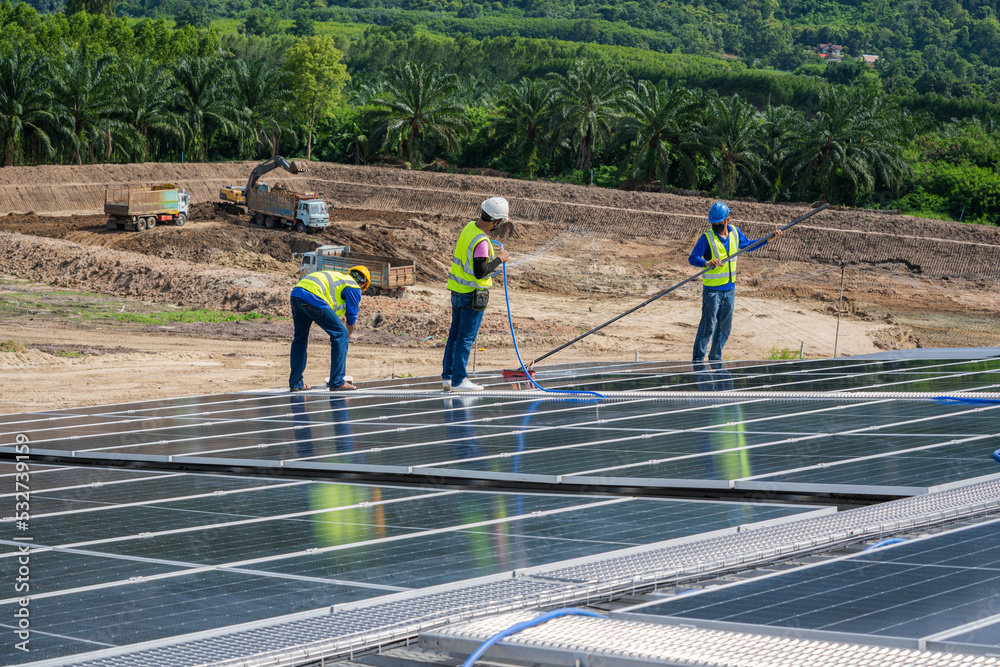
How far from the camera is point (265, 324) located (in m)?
32.4

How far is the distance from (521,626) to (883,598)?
1.29m

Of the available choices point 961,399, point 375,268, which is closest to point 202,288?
point 375,268

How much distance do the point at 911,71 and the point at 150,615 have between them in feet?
426

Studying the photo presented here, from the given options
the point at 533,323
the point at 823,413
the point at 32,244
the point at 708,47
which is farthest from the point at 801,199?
the point at 708,47

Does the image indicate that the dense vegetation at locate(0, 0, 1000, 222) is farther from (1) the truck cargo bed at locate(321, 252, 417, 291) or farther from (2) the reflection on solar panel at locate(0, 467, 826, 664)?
(2) the reflection on solar panel at locate(0, 467, 826, 664)

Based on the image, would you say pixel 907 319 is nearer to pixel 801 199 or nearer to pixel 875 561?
pixel 801 199

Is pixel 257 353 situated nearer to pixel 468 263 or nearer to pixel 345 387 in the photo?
pixel 345 387

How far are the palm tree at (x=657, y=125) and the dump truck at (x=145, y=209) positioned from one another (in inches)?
996

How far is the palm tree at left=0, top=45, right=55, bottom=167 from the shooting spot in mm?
55406

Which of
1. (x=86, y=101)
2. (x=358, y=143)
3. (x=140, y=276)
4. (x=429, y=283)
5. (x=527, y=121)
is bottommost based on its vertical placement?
(x=429, y=283)

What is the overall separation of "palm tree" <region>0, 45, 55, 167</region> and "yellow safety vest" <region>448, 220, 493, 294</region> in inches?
2100

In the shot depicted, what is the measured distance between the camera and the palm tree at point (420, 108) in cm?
6172

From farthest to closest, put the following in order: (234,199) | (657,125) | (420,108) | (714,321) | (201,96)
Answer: (201,96) < (420,108) < (657,125) < (234,199) < (714,321)

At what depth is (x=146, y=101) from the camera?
202 feet
